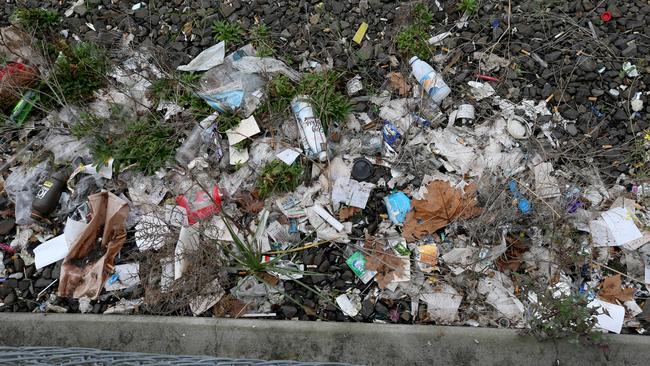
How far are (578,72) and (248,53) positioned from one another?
6.85ft

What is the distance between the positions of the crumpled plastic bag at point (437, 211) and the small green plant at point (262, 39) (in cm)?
139

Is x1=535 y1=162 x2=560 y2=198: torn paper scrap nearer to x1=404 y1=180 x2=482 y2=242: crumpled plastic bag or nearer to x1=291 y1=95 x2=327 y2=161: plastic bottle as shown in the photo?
x1=404 y1=180 x2=482 y2=242: crumpled plastic bag

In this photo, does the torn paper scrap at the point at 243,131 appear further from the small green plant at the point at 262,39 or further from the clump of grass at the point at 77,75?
the clump of grass at the point at 77,75

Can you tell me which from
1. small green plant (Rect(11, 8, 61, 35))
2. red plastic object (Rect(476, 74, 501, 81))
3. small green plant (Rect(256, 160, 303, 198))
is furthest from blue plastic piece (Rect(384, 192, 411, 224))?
small green plant (Rect(11, 8, 61, 35))

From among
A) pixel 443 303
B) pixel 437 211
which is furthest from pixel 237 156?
pixel 443 303

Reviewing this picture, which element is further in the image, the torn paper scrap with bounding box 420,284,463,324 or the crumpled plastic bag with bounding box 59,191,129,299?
the crumpled plastic bag with bounding box 59,191,129,299

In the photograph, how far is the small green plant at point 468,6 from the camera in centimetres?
317

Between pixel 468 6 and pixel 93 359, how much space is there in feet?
9.52

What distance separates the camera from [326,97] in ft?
9.84

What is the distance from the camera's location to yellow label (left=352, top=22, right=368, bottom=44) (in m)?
3.24

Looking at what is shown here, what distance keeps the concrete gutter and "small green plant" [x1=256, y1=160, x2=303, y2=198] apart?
757 millimetres

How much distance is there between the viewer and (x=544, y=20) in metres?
3.16

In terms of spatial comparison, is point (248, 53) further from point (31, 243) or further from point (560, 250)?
point (560, 250)

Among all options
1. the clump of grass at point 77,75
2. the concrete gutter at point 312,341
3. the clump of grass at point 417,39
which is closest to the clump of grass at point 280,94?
the clump of grass at point 417,39
